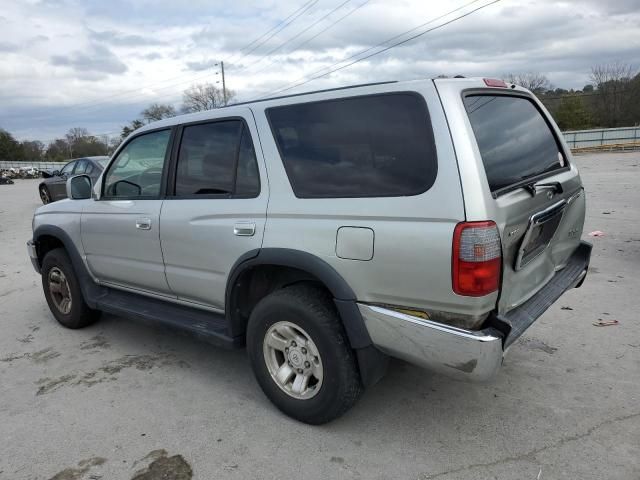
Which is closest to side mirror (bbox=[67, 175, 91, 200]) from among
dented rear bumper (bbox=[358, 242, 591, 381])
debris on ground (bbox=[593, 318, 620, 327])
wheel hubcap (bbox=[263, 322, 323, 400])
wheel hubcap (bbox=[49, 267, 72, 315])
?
wheel hubcap (bbox=[49, 267, 72, 315])

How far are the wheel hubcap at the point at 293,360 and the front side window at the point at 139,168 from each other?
5.07 feet

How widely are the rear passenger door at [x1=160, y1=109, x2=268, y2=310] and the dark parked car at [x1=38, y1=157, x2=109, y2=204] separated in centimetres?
1023

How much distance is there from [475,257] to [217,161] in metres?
1.91

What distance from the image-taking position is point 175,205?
3555 mm

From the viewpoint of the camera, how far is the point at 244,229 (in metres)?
3.09

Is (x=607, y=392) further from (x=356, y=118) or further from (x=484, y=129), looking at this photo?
(x=356, y=118)

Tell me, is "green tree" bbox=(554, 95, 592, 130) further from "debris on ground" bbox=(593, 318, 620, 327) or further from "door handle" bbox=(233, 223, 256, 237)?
"door handle" bbox=(233, 223, 256, 237)

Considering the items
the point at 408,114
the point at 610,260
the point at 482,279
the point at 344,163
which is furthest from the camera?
the point at 610,260

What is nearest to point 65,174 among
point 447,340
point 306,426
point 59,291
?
point 59,291

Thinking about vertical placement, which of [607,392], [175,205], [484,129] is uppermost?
[484,129]

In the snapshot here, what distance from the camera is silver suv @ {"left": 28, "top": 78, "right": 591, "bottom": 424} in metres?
2.38

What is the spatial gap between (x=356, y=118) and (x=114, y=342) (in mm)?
3154

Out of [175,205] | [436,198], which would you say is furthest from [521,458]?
[175,205]

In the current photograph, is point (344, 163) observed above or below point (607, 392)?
above
